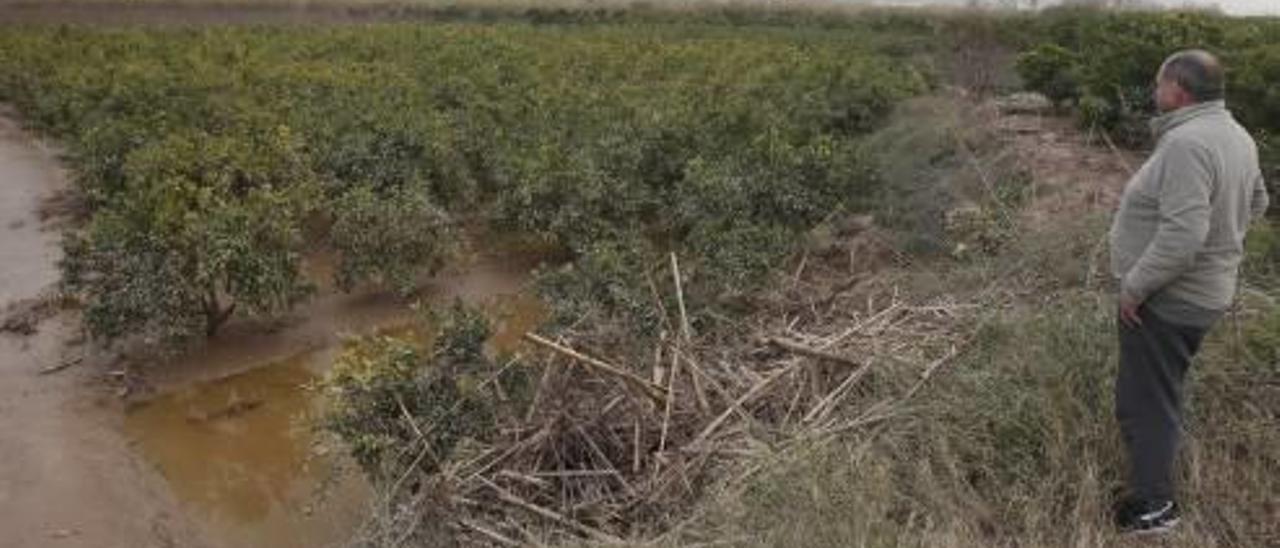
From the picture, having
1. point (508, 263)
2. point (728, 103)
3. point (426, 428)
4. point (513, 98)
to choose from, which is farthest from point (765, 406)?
point (513, 98)

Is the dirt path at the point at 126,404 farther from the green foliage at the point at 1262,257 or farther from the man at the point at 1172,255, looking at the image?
the green foliage at the point at 1262,257

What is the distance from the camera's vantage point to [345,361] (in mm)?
7527

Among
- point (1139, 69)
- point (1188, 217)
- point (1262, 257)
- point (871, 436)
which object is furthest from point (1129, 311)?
point (1139, 69)

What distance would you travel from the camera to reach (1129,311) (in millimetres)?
4930

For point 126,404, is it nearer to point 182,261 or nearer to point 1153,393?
point 182,261

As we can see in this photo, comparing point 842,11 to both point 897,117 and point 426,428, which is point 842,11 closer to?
point 897,117

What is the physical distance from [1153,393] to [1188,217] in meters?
0.78

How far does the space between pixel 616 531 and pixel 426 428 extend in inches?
57.7

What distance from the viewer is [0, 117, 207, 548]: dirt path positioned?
25.6 feet

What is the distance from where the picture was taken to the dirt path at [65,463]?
7.80 meters

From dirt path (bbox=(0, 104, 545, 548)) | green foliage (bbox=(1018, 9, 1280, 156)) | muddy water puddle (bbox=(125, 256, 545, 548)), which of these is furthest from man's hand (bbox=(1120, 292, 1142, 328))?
green foliage (bbox=(1018, 9, 1280, 156))

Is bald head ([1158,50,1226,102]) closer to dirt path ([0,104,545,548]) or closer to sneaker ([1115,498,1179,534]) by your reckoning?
sneaker ([1115,498,1179,534])

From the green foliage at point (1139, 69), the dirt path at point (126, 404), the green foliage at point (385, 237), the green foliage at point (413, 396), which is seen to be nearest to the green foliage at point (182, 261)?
the dirt path at point (126, 404)

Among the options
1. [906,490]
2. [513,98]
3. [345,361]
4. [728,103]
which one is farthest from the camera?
[513,98]
